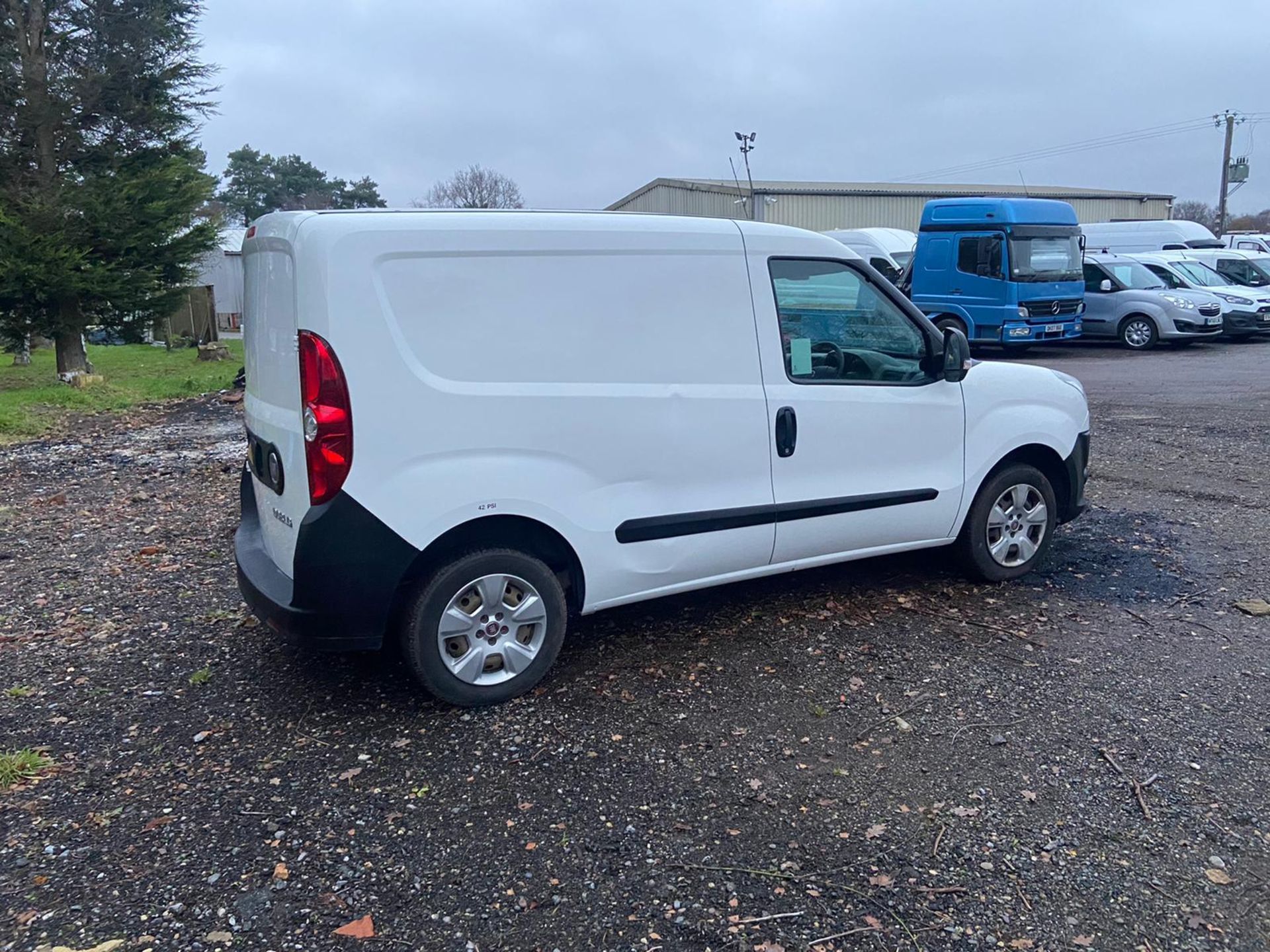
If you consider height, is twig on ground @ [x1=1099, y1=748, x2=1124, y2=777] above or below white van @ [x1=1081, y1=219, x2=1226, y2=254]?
below

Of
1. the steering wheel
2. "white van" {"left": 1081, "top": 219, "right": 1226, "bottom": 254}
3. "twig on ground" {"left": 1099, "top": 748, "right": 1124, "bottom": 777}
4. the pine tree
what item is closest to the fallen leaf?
"twig on ground" {"left": 1099, "top": 748, "right": 1124, "bottom": 777}

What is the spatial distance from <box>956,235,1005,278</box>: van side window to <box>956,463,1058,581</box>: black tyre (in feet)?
42.2

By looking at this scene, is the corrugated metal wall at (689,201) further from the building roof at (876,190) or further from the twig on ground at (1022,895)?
the twig on ground at (1022,895)

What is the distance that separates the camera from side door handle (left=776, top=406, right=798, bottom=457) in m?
4.56

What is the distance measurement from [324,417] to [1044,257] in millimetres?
16706

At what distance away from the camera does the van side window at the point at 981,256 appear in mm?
17203

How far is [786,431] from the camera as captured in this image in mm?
4578

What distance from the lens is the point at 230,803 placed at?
11.1 feet

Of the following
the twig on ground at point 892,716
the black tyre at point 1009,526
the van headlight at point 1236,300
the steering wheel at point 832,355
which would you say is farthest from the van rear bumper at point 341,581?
the van headlight at point 1236,300

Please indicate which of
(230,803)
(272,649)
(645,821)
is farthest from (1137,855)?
(272,649)

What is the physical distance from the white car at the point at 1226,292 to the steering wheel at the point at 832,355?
1784 centimetres

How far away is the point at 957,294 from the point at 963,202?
1.66 m

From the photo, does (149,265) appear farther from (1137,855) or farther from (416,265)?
(1137,855)

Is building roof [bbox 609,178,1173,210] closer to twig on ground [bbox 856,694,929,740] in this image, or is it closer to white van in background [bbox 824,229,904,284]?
white van in background [bbox 824,229,904,284]
